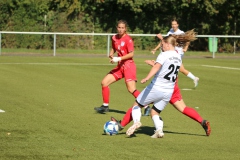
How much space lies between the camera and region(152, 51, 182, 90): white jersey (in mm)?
10828

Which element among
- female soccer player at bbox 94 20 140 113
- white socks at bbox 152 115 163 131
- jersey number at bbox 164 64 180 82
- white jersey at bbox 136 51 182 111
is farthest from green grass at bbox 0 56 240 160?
jersey number at bbox 164 64 180 82

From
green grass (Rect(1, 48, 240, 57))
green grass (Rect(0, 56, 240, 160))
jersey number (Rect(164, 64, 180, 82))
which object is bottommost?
green grass (Rect(1, 48, 240, 57))

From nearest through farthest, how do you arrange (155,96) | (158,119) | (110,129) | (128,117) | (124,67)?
(155,96), (158,119), (110,129), (128,117), (124,67)

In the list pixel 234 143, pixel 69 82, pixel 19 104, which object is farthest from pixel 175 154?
pixel 69 82

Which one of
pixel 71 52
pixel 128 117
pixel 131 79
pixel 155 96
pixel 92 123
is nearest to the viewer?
pixel 155 96

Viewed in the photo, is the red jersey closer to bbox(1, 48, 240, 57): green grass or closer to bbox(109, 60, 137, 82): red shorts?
bbox(109, 60, 137, 82): red shorts

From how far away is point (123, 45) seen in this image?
14211 millimetres

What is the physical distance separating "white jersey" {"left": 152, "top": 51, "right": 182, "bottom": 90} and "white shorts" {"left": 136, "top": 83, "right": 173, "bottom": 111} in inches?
2.7

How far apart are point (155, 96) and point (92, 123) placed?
207 centimetres

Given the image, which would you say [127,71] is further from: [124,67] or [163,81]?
[163,81]

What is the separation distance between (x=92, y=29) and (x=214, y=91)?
2468 centimetres

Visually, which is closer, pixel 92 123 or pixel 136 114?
pixel 136 114

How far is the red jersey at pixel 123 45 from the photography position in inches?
556

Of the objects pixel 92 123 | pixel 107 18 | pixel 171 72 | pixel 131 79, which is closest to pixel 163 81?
pixel 171 72
